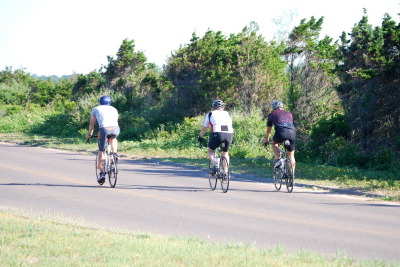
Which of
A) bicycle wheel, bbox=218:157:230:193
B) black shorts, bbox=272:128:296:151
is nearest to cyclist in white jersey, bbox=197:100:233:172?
bicycle wheel, bbox=218:157:230:193

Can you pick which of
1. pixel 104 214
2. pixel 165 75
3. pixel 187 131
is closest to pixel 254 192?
pixel 104 214

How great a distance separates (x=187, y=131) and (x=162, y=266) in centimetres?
2356

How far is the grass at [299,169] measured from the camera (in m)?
15.0

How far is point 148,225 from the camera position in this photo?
984 centimetres

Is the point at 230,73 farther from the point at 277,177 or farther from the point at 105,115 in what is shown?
the point at 105,115

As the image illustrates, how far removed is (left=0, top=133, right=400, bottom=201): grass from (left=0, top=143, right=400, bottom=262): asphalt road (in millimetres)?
1135


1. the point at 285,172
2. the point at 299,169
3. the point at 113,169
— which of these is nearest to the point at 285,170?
the point at 285,172

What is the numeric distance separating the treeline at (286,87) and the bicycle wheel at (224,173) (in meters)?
6.71

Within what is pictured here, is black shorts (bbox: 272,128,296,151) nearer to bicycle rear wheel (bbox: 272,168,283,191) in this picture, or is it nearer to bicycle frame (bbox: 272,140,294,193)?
bicycle frame (bbox: 272,140,294,193)

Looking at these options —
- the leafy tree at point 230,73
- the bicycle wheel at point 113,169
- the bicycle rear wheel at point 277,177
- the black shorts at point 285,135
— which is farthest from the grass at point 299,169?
the bicycle wheel at point 113,169

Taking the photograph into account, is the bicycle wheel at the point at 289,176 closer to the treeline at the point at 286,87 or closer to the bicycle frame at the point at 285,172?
the bicycle frame at the point at 285,172

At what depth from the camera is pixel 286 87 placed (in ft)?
103

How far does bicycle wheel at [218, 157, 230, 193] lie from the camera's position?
13734mm

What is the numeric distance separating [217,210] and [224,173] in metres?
2.50
